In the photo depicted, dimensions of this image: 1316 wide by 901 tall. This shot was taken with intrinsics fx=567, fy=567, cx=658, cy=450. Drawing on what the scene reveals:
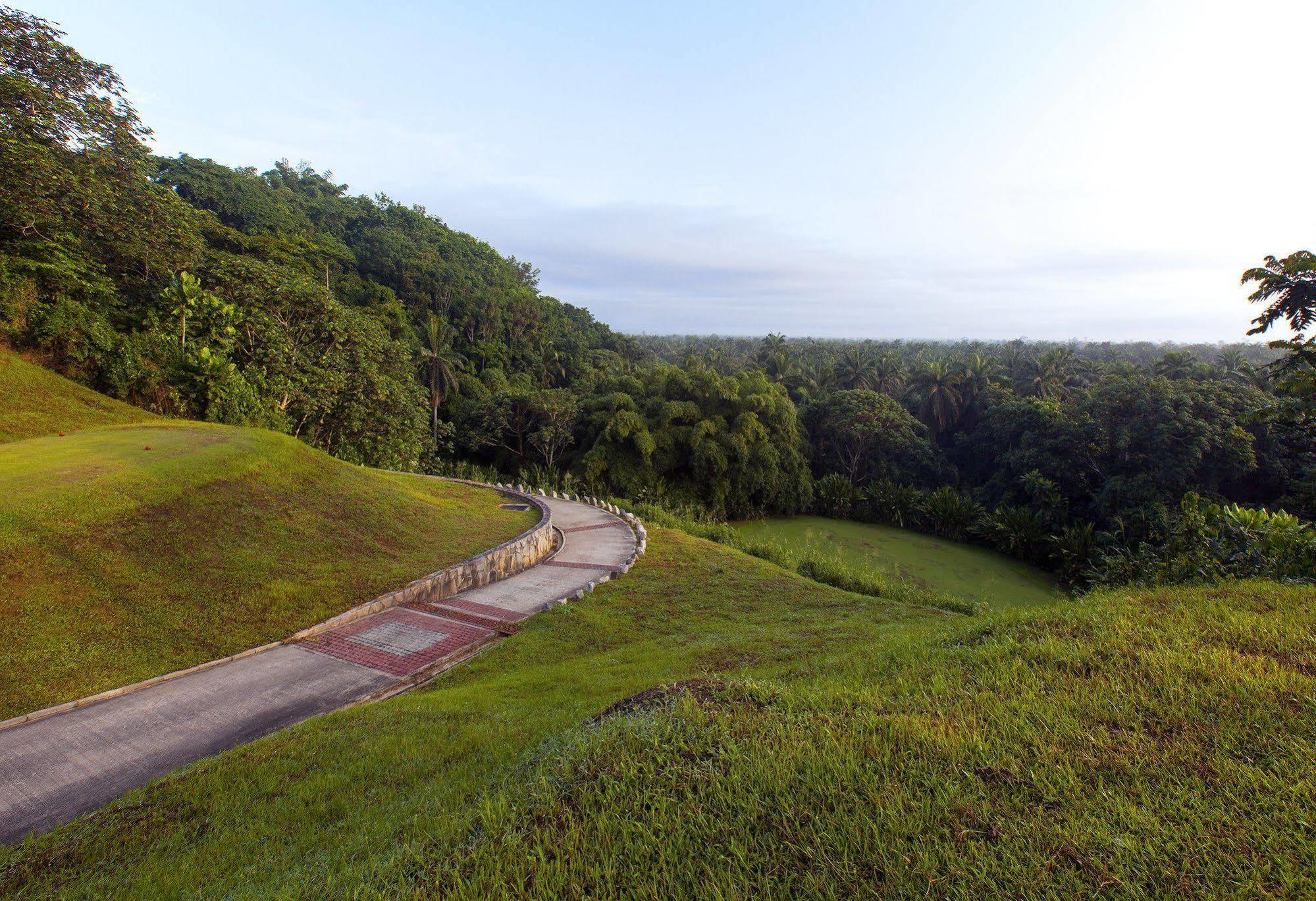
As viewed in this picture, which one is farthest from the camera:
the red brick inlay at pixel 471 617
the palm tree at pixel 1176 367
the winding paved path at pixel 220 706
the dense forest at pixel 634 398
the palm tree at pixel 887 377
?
the palm tree at pixel 887 377

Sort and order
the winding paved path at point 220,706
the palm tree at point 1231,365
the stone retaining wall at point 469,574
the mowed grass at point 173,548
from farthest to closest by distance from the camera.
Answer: the palm tree at point 1231,365 < the stone retaining wall at point 469,574 < the mowed grass at point 173,548 < the winding paved path at point 220,706

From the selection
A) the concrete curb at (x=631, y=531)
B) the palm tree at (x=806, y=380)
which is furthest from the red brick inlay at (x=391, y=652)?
the palm tree at (x=806, y=380)

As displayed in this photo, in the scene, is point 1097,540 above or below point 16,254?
below

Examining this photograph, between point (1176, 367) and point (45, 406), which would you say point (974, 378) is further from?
point (45, 406)

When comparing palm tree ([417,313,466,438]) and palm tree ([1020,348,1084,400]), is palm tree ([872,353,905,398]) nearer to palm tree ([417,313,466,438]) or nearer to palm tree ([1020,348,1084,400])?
palm tree ([1020,348,1084,400])

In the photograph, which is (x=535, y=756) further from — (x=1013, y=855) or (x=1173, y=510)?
(x=1173, y=510)

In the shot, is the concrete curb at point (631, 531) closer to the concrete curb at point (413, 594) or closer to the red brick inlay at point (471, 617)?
the red brick inlay at point (471, 617)

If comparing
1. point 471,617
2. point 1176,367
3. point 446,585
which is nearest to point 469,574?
point 446,585

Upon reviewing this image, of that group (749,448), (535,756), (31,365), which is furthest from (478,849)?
(749,448)
